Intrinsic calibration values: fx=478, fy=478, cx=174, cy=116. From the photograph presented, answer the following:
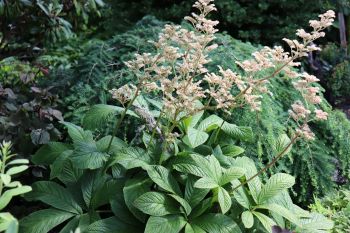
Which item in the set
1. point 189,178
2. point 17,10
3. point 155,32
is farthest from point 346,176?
point 17,10

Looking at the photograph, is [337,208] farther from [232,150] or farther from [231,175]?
[231,175]

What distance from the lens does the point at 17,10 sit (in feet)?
11.3

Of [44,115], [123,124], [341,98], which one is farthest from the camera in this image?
[341,98]

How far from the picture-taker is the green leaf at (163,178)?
2.02m

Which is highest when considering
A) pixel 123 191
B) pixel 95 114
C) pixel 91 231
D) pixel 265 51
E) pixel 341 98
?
pixel 265 51

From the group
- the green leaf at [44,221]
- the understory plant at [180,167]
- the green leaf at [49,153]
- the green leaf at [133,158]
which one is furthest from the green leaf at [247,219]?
the green leaf at [49,153]

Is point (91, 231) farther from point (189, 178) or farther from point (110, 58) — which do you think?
point (110, 58)

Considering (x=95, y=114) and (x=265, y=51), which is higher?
(x=265, y=51)

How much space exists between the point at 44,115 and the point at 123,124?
1.53 ft

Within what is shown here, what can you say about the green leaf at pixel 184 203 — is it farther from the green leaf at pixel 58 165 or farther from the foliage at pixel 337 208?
the foliage at pixel 337 208

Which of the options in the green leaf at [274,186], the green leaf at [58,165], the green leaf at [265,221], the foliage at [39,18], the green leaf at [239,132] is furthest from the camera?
the foliage at [39,18]

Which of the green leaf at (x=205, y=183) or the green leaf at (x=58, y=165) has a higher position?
Answer: the green leaf at (x=205, y=183)

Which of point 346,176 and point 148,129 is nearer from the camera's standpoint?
point 148,129

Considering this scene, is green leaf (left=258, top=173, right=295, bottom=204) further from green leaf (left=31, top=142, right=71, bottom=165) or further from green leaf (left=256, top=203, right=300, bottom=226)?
green leaf (left=31, top=142, right=71, bottom=165)
